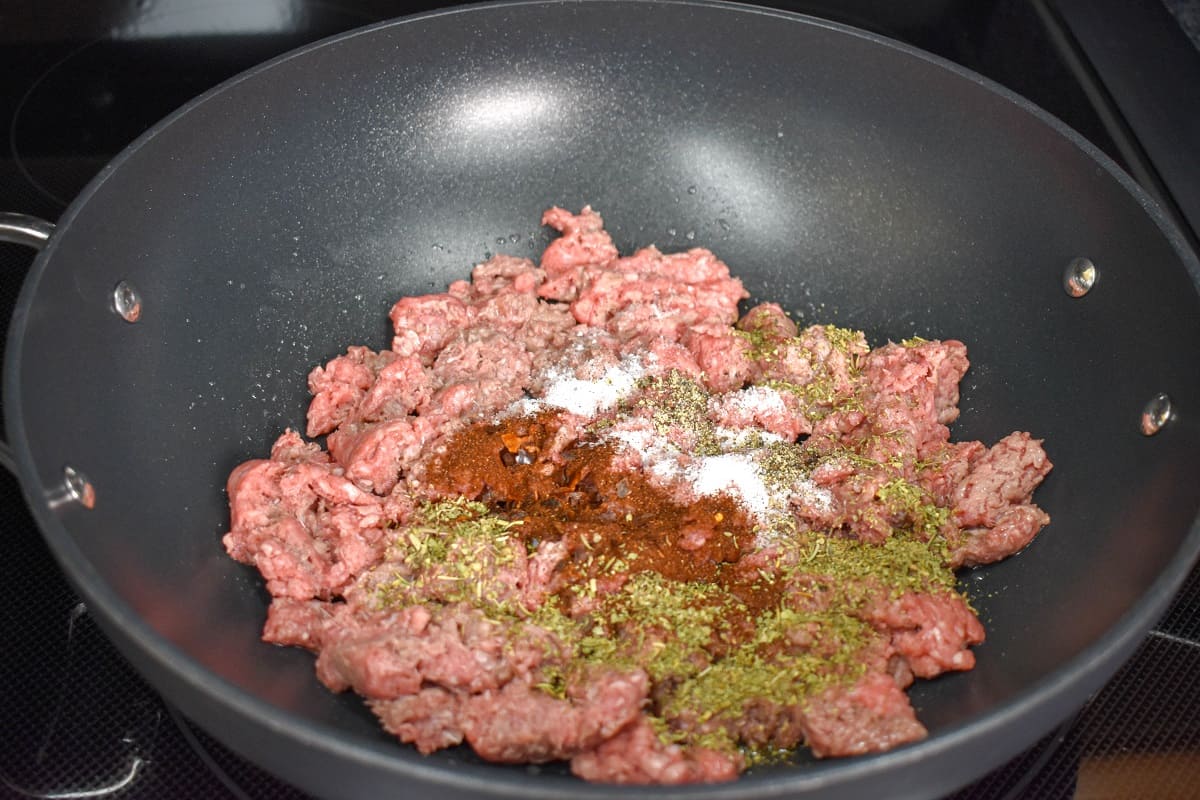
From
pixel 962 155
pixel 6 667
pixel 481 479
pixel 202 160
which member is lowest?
pixel 6 667

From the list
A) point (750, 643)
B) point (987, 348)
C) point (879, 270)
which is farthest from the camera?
point (879, 270)

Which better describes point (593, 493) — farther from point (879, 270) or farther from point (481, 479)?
point (879, 270)

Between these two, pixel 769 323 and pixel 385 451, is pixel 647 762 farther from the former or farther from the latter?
pixel 769 323

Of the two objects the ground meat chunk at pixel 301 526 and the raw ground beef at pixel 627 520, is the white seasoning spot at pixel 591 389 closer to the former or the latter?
the raw ground beef at pixel 627 520

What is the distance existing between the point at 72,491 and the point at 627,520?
3.80 feet

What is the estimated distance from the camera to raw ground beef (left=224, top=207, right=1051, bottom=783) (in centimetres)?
214

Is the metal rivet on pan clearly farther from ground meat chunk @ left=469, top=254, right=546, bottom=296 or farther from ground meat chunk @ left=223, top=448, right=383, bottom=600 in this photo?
ground meat chunk @ left=469, top=254, right=546, bottom=296

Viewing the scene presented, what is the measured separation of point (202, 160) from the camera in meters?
2.77

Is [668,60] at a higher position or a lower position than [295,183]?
higher

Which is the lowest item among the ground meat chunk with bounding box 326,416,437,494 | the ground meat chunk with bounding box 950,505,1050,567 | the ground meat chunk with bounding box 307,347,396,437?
the ground meat chunk with bounding box 307,347,396,437

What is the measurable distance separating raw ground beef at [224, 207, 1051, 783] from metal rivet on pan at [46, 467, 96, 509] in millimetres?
381

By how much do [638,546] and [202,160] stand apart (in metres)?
1.45

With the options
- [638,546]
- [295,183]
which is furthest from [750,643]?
[295,183]

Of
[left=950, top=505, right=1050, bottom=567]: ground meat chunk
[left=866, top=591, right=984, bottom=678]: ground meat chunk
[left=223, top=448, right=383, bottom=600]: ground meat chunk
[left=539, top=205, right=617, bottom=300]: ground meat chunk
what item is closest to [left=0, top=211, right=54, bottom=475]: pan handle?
[left=223, top=448, right=383, bottom=600]: ground meat chunk
